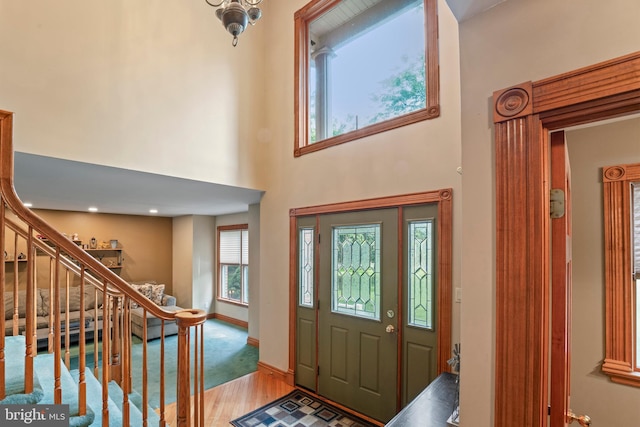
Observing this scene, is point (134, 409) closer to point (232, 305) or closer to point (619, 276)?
point (619, 276)

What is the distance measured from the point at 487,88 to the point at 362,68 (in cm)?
275

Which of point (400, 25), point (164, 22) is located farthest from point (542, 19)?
point (164, 22)

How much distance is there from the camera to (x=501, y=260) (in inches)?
39.3

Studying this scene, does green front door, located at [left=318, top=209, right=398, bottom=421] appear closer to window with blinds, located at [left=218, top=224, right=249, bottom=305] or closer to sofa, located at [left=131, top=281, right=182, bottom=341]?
window with blinds, located at [left=218, top=224, right=249, bottom=305]

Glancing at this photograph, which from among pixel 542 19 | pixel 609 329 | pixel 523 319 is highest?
pixel 542 19

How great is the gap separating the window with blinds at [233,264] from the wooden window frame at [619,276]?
5.42 m

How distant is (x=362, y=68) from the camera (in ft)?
11.6

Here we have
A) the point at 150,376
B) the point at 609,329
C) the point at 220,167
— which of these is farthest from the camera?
the point at 150,376

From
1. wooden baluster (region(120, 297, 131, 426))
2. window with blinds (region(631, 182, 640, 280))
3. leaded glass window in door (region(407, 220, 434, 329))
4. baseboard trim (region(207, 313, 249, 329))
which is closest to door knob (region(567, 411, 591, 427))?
window with blinds (region(631, 182, 640, 280))

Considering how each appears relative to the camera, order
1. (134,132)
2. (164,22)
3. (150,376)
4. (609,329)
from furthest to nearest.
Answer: (150,376)
(164,22)
(134,132)
(609,329)

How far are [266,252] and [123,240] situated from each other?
14.4 feet

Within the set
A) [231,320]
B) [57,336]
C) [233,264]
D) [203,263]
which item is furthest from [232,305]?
[57,336]

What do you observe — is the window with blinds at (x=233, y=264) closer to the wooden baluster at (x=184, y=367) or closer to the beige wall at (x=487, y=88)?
the wooden baluster at (x=184, y=367)

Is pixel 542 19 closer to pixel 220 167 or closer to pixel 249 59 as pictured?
pixel 220 167
